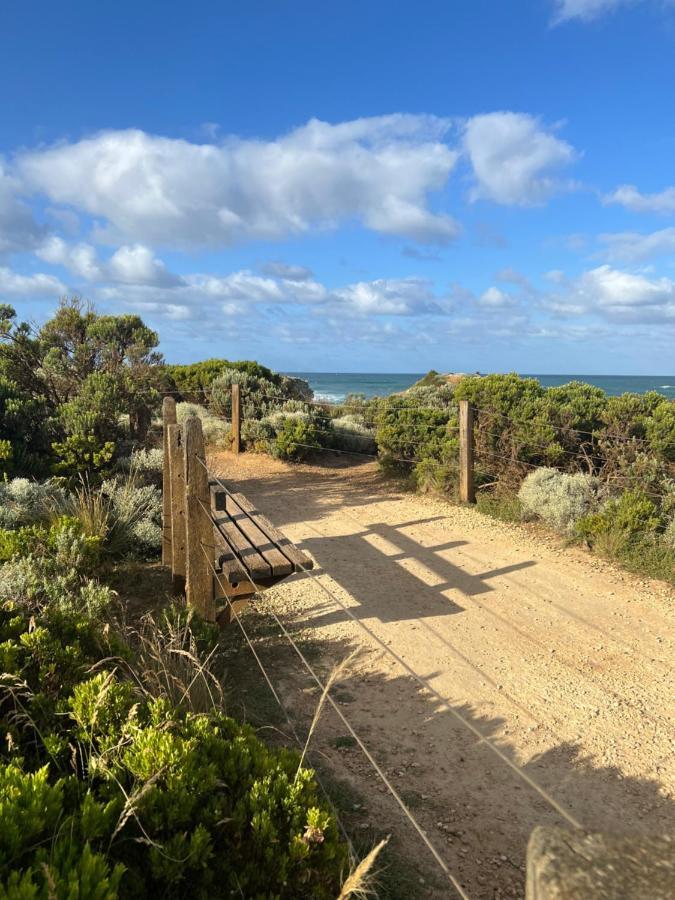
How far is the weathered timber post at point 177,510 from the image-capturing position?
15.0ft

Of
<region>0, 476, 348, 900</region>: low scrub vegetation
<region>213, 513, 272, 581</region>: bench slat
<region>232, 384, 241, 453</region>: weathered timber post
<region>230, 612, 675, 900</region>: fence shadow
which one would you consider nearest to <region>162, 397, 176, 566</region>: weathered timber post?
<region>213, 513, 272, 581</region>: bench slat

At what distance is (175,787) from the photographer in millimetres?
1782

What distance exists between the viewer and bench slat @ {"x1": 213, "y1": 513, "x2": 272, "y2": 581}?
3.93 meters

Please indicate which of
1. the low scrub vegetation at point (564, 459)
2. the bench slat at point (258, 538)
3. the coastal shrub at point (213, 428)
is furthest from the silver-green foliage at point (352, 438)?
the bench slat at point (258, 538)

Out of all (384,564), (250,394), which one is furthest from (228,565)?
(250,394)

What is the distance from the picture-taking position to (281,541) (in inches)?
178

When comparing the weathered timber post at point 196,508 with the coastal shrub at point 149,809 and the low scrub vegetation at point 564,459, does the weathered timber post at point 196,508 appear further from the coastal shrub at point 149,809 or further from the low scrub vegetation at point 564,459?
the low scrub vegetation at point 564,459

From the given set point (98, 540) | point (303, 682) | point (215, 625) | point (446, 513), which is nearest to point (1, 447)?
point (98, 540)

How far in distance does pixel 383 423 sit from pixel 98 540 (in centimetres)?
670

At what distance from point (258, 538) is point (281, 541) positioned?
0.72 ft

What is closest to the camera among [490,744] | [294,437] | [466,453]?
[490,744]

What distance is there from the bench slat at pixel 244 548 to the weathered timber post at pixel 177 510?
38cm

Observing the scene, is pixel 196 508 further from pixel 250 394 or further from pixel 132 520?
pixel 250 394

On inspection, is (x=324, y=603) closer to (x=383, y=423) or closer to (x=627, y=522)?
(x=627, y=522)
